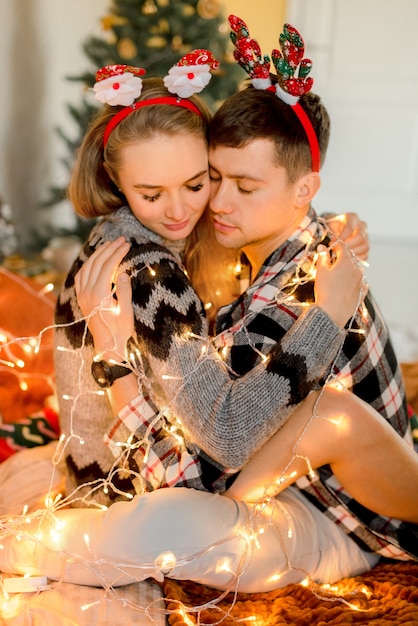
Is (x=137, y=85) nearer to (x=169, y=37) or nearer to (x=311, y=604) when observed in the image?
(x=311, y=604)

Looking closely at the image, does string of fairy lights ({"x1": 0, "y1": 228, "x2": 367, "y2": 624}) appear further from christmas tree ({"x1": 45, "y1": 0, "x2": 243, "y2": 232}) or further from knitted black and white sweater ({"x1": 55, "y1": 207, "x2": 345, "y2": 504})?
christmas tree ({"x1": 45, "y1": 0, "x2": 243, "y2": 232})

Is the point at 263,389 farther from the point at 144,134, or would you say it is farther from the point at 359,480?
the point at 144,134

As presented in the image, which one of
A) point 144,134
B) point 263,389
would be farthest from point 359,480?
point 144,134

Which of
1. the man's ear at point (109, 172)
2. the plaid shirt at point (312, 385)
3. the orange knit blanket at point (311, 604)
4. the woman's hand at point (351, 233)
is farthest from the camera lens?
the woman's hand at point (351, 233)

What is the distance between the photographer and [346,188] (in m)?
4.22

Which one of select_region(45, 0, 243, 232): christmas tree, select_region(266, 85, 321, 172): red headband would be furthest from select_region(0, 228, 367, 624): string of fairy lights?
select_region(45, 0, 243, 232): christmas tree

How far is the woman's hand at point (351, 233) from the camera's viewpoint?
5.83ft

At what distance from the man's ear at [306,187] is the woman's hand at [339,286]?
0.14m

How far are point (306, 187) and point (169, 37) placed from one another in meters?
1.92

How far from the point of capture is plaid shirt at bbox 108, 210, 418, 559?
1.54 metres

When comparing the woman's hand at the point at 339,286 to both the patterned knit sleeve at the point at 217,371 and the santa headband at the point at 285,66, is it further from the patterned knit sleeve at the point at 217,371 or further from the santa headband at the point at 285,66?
the santa headband at the point at 285,66

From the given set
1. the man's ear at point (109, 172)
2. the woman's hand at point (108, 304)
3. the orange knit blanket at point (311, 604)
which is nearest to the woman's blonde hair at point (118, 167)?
the man's ear at point (109, 172)

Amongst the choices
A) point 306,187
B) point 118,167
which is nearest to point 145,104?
point 118,167

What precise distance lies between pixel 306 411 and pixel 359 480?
0.19 metres
